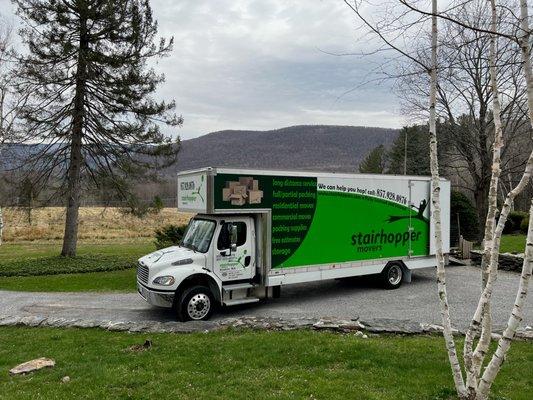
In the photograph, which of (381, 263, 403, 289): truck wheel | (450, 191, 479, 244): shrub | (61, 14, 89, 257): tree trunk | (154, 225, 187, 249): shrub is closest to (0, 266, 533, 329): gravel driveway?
(381, 263, 403, 289): truck wheel

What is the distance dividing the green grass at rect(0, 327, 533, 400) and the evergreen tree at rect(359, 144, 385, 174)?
59.3m

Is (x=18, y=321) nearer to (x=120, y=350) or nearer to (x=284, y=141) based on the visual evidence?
(x=120, y=350)

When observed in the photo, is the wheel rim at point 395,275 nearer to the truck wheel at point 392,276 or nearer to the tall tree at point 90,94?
the truck wheel at point 392,276

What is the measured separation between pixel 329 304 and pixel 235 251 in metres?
3.05

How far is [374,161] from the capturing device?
67000 millimetres

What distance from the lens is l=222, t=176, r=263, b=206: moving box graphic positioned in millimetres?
10758

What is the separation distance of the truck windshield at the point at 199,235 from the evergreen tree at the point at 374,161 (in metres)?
56.0

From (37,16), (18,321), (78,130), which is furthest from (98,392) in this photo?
(37,16)

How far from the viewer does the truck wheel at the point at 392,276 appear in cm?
1358

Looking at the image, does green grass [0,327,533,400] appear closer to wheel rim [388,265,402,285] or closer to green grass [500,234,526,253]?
wheel rim [388,265,402,285]

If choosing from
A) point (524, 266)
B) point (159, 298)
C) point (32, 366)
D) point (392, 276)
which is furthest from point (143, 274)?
point (524, 266)

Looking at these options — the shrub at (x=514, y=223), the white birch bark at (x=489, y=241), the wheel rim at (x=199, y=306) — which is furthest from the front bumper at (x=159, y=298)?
the shrub at (x=514, y=223)

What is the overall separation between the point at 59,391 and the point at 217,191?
565cm

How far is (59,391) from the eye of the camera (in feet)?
19.1
